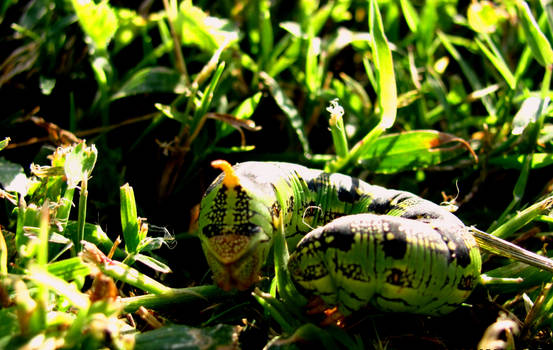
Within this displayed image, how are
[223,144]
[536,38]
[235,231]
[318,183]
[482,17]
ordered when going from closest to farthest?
[235,231] → [318,183] → [536,38] → [223,144] → [482,17]

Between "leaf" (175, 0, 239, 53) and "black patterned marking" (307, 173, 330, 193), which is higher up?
"leaf" (175, 0, 239, 53)

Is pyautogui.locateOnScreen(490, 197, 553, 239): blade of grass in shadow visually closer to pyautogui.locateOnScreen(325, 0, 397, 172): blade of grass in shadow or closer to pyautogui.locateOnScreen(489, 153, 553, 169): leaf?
pyautogui.locateOnScreen(489, 153, 553, 169): leaf

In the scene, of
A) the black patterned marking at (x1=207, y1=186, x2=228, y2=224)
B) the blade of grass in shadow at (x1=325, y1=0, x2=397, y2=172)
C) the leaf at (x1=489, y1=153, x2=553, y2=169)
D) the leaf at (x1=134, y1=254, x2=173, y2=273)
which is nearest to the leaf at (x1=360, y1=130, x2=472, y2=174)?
the blade of grass in shadow at (x1=325, y1=0, x2=397, y2=172)

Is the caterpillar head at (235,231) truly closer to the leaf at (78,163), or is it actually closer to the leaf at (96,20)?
the leaf at (78,163)

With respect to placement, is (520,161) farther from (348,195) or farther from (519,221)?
(348,195)

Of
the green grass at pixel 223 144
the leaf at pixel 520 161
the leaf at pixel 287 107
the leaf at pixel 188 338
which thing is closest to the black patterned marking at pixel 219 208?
the green grass at pixel 223 144

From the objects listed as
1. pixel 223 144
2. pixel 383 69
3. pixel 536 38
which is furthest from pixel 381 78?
pixel 223 144

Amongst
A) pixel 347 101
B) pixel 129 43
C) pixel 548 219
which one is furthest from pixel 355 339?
pixel 129 43
